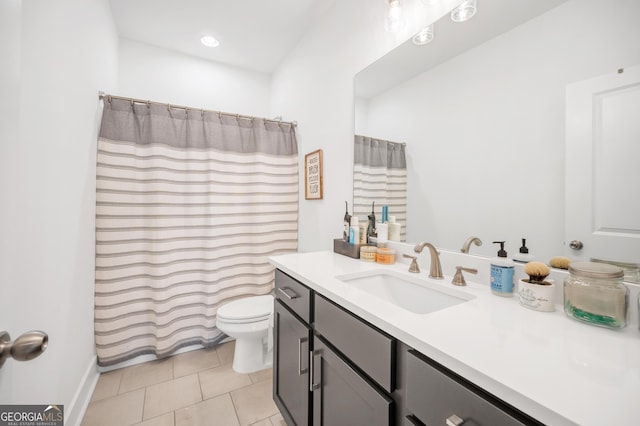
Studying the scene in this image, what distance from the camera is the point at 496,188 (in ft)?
3.20

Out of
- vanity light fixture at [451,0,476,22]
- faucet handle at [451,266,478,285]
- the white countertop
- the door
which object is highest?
vanity light fixture at [451,0,476,22]

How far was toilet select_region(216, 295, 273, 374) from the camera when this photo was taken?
1.77 meters

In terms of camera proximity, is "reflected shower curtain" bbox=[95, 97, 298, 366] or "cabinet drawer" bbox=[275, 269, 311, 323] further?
"reflected shower curtain" bbox=[95, 97, 298, 366]

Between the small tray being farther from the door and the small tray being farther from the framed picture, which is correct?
the door

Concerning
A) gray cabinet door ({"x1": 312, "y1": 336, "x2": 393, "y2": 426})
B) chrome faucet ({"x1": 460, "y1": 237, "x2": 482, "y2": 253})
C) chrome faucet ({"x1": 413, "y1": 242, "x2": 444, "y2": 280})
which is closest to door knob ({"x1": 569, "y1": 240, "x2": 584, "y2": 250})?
chrome faucet ({"x1": 460, "y1": 237, "x2": 482, "y2": 253})

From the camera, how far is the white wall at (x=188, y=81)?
7.62 feet

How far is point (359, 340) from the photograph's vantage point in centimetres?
77

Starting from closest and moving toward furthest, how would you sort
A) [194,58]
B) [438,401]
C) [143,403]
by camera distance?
[438,401] < [143,403] < [194,58]

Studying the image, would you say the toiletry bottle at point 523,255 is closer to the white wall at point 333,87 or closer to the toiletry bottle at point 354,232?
the toiletry bottle at point 354,232

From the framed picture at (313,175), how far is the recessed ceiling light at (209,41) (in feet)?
4.40

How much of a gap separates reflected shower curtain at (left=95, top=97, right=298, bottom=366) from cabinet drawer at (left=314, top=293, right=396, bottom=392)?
1.42 m

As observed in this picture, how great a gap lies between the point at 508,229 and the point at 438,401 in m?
0.69

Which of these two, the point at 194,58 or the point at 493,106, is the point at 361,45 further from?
the point at 194,58

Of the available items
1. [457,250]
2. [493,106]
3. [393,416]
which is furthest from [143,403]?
[493,106]
